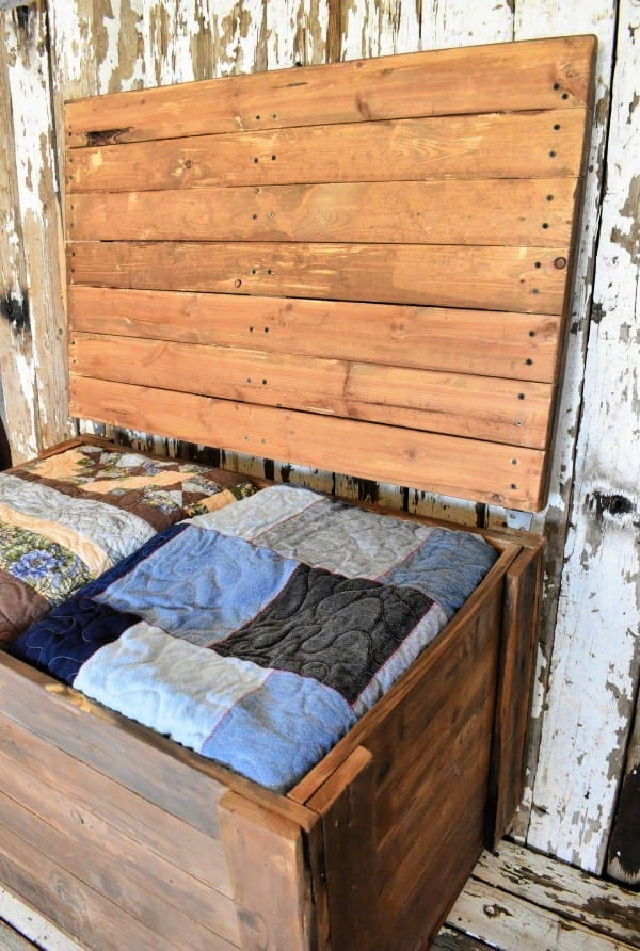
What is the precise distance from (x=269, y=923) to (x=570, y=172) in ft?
3.87

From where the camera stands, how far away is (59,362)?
2180mm

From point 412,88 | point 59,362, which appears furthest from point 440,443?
point 59,362

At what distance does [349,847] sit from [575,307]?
→ 0.96 metres

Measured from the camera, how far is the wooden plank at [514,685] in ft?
4.50

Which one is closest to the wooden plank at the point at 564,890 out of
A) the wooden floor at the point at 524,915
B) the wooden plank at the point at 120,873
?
the wooden floor at the point at 524,915

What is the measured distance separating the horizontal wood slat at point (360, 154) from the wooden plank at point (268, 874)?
3.51 feet

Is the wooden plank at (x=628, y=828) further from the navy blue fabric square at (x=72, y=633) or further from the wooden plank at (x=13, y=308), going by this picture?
the wooden plank at (x=13, y=308)

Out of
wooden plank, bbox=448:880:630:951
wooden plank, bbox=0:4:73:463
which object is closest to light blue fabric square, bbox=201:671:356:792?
wooden plank, bbox=448:880:630:951

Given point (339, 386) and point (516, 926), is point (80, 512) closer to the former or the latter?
point (339, 386)

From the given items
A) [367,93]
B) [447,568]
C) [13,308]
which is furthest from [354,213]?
A: [13,308]

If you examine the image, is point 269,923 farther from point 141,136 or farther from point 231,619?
point 141,136

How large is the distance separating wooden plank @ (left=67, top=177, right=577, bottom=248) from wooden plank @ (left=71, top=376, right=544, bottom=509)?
0.36m

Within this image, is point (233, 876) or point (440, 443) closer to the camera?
point (233, 876)

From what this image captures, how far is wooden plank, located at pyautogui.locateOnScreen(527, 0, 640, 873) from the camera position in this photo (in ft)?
4.14
